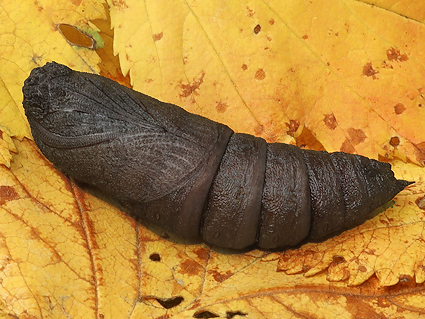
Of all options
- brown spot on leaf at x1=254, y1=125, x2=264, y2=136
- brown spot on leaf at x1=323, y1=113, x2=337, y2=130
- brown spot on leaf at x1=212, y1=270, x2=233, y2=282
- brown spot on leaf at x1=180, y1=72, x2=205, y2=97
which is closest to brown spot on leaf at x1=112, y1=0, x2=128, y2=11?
brown spot on leaf at x1=180, y1=72, x2=205, y2=97

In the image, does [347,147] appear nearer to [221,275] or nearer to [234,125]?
[234,125]

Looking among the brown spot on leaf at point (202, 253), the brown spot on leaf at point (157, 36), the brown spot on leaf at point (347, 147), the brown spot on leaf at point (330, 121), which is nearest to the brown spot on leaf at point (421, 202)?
the brown spot on leaf at point (347, 147)

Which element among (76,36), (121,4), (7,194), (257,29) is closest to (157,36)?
(121,4)

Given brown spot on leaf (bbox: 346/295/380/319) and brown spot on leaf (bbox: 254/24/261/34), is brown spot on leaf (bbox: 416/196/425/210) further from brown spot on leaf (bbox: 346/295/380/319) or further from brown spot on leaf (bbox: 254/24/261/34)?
brown spot on leaf (bbox: 254/24/261/34)

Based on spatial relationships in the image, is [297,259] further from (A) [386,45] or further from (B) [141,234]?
(A) [386,45]

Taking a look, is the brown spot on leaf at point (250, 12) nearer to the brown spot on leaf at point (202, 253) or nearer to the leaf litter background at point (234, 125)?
the leaf litter background at point (234, 125)

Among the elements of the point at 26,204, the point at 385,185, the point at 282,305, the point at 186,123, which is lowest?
the point at 282,305

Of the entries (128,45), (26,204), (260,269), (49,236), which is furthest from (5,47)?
(260,269)
